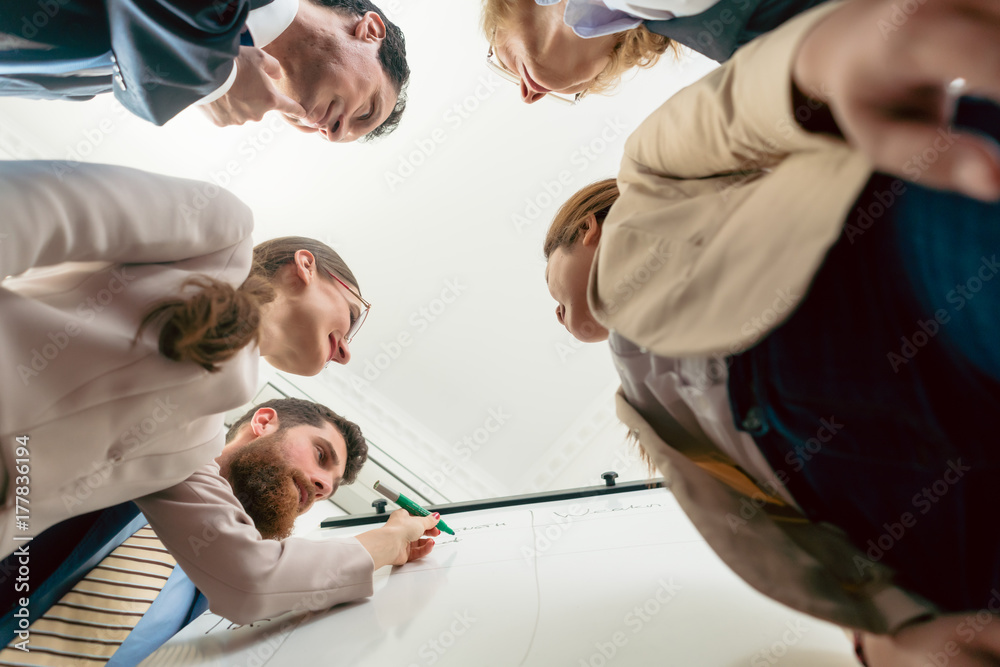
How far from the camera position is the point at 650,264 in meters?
0.55

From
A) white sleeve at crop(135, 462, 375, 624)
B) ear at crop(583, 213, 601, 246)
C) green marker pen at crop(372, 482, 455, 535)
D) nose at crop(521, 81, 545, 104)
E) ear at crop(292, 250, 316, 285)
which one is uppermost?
nose at crop(521, 81, 545, 104)

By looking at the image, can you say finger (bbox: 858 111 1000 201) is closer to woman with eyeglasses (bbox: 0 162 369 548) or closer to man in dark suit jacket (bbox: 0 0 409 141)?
woman with eyeglasses (bbox: 0 162 369 548)

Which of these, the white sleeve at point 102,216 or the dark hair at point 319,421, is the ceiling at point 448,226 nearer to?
the dark hair at point 319,421

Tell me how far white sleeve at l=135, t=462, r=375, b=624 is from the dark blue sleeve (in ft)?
2.06

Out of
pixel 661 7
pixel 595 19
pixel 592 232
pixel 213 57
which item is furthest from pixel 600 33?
pixel 213 57

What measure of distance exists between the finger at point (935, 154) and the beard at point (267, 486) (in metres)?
1.19

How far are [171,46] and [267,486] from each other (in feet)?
2.73

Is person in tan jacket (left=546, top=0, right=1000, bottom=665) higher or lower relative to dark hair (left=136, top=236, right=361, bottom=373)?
higher

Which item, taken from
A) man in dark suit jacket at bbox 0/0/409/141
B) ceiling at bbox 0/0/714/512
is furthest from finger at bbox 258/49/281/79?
ceiling at bbox 0/0/714/512

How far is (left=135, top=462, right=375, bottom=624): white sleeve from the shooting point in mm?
872

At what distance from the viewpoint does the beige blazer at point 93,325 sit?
0.54 m

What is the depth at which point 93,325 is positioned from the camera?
598mm

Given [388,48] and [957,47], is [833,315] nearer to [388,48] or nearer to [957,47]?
[957,47]

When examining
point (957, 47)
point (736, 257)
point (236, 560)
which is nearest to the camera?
point (957, 47)
